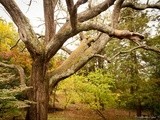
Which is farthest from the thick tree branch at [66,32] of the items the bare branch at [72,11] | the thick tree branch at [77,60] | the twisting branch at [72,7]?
the thick tree branch at [77,60]

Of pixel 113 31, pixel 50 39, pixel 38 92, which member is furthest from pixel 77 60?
pixel 113 31

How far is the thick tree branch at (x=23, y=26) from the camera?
752 centimetres

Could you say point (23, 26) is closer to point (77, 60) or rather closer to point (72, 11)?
point (72, 11)

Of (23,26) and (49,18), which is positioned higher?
(49,18)

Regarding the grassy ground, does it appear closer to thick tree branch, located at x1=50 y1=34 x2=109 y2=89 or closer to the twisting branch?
thick tree branch, located at x1=50 y1=34 x2=109 y2=89

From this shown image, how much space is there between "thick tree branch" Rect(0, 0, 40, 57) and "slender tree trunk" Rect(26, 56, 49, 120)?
39cm

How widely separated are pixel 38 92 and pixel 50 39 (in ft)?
5.55

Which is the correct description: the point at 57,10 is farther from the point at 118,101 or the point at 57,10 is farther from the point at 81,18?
the point at 118,101

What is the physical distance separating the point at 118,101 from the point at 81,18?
16.0 metres

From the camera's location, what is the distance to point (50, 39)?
8789 mm

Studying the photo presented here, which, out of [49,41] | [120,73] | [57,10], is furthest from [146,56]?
[49,41]

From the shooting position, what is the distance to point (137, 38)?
276 inches

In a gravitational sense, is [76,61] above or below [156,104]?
above

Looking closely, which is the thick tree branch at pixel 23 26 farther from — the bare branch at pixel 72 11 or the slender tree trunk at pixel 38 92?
the bare branch at pixel 72 11
